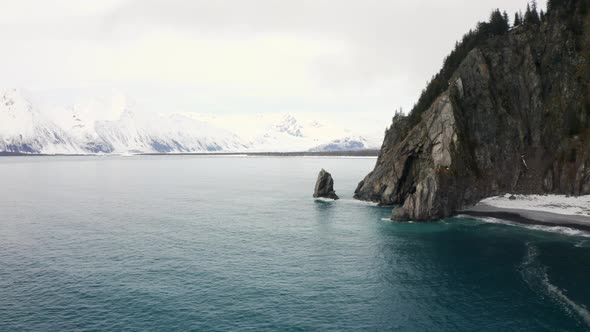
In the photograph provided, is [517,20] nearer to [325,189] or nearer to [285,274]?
[325,189]

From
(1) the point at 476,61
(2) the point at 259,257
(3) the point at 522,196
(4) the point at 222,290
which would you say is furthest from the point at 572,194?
(4) the point at 222,290

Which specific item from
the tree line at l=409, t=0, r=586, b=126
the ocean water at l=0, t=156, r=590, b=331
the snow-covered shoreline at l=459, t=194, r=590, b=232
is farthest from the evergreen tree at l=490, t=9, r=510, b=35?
the ocean water at l=0, t=156, r=590, b=331

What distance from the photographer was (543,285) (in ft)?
172

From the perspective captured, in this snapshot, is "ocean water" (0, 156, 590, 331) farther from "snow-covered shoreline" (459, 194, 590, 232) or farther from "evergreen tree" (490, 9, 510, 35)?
"evergreen tree" (490, 9, 510, 35)

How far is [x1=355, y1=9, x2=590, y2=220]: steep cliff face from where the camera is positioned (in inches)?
3789

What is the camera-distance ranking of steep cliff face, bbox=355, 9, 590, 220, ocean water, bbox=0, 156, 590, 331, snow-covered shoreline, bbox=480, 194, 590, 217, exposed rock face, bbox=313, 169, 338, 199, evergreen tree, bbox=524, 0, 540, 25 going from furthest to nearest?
exposed rock face, bbox=313, 169, 338, 199 < evergreen tree, bbox=524, 0, 540, 25 < steep cliff face, bbox=355, 9, 590, 220 < snow-covered shoreline, bbox=480, 194, 590, 217 < ocean water, bbox=0, 156, 590, 331

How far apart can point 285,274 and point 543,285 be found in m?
32.0

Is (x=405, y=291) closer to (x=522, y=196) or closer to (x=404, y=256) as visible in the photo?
(x=404, y=256)

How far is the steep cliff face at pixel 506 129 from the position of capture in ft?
316

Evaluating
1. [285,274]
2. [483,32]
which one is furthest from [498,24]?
[285,274]

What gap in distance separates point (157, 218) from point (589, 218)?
91.2m

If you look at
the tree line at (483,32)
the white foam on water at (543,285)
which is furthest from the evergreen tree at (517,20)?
the white foam on water at (543,285)

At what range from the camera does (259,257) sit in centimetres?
6612

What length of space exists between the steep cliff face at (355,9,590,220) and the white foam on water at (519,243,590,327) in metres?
31.9
